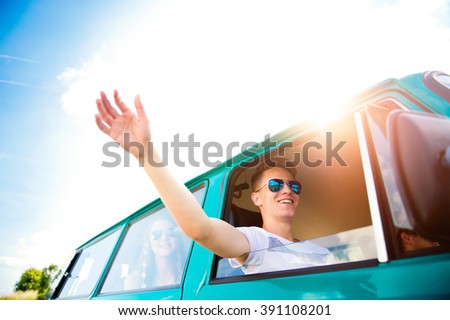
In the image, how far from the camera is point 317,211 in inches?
113

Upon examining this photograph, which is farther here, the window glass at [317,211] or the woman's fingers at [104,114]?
the woman's fingers at [104,114]

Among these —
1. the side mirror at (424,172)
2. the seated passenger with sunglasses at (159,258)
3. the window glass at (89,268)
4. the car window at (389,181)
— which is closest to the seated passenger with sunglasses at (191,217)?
the car window at (389,181)

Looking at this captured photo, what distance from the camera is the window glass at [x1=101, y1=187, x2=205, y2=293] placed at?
236 centimetres

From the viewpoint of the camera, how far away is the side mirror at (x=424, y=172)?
71 centimetres

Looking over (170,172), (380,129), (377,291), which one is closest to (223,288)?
(170,172)

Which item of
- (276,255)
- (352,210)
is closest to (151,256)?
(276,255)

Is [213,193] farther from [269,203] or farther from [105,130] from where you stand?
[105,130]

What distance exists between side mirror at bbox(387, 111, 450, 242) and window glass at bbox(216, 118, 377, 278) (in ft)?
1.73

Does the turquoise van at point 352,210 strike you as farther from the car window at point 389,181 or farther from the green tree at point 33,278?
the green tree at point 33,278

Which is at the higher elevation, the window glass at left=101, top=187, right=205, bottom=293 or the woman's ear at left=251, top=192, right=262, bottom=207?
the woman's ear at left=251, top=192, right=262, bottom=207

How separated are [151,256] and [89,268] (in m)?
2.13

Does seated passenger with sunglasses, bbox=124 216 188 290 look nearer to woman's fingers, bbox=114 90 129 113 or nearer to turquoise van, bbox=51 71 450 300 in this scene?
turquoise van, bbox=51 71 450 300

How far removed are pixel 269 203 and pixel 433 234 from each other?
61.7 inches

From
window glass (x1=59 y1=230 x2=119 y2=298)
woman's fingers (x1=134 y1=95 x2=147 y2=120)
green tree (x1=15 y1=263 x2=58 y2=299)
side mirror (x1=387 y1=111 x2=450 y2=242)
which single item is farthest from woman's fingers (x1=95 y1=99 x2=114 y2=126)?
green tree (x1=15 y1=263 x2=58 y2=299)
